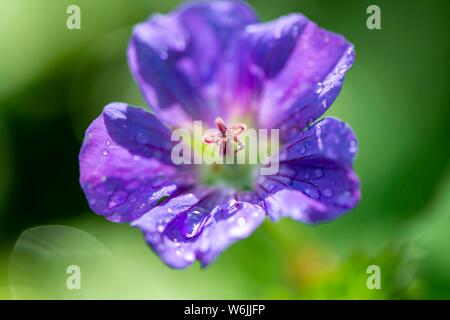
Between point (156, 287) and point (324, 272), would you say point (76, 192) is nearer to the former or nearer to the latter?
point (156, 287)

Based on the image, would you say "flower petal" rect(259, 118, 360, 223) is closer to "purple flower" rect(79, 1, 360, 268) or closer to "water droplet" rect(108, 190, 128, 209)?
"purple flower" rect(79, 1, 360, 268)

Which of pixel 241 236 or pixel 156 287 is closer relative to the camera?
pixel 241 236

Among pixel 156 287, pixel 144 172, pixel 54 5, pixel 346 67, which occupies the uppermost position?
pixel 54 5

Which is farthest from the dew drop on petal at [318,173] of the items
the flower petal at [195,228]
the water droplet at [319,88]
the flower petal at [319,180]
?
the water droplet at [319,88]

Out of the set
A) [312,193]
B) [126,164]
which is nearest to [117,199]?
[126,164]

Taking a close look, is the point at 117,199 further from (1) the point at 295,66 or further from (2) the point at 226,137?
(1) the point at 295,66

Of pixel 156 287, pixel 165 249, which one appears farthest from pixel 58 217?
pixel 165 249

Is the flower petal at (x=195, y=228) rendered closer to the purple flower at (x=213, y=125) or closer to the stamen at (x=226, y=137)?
the purple flower at (x=213, y=125)
